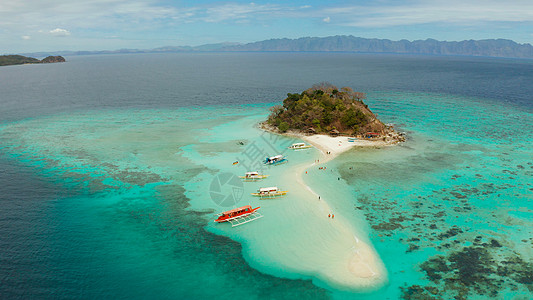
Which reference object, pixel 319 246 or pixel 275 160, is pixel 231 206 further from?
pixel 275 160

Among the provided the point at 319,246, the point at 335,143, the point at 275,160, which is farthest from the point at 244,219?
the point at 335,143

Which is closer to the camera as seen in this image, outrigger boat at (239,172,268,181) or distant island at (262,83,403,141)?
outrigger boat at (239,172,268,181)

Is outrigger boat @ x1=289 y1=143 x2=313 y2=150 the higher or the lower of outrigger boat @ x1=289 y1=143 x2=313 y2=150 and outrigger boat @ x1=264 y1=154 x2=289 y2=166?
the higher

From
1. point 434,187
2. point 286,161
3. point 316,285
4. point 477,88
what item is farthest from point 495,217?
point 477,88

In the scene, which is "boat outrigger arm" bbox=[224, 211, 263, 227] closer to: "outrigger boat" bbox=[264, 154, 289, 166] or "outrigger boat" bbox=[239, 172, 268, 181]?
"outrigger boat" bbox=[239, 172, 268, 181]

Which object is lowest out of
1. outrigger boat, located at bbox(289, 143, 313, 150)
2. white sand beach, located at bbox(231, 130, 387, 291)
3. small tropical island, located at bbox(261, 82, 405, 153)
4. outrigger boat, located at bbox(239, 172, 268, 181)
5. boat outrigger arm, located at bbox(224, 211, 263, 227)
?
white sand beach, located at bbox(231, 130, 387, 291)

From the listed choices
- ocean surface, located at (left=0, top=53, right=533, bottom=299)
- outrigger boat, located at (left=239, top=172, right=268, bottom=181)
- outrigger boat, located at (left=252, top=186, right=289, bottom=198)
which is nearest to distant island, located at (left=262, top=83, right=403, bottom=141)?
ocean surface, located at (left=0, top=53, right=533, bottom=299)
